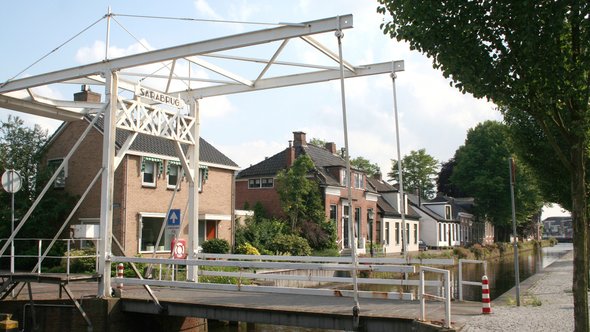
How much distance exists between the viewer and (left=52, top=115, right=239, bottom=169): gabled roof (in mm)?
24945

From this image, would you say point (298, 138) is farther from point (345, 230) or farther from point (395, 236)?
point (395, 236)

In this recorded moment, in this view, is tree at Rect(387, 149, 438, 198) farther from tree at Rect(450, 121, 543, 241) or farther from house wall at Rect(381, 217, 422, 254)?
house wall at Rect(381, 217, 422, 254)

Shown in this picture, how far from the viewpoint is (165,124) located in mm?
13820

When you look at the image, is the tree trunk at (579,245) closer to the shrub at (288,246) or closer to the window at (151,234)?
the window at (151,234)

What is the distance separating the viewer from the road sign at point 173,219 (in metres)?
14.6

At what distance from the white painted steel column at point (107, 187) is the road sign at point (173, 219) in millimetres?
2101

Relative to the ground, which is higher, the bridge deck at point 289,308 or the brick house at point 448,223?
the brick house at point 448,223

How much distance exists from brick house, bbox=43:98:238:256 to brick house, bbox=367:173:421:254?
18.8 m

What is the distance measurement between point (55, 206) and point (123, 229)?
3.24m

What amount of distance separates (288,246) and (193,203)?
13529 mm

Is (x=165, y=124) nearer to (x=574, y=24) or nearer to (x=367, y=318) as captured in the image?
(x=367, y=318)

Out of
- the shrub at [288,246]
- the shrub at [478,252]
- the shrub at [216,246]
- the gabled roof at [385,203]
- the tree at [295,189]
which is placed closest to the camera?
the shrub at [216,246]

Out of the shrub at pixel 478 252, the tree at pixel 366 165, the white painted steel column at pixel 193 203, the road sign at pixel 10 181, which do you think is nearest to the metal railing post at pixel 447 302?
the white painted steel column at pixel 193 203

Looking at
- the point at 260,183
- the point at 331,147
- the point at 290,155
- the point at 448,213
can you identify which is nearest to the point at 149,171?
the point at 260,183
